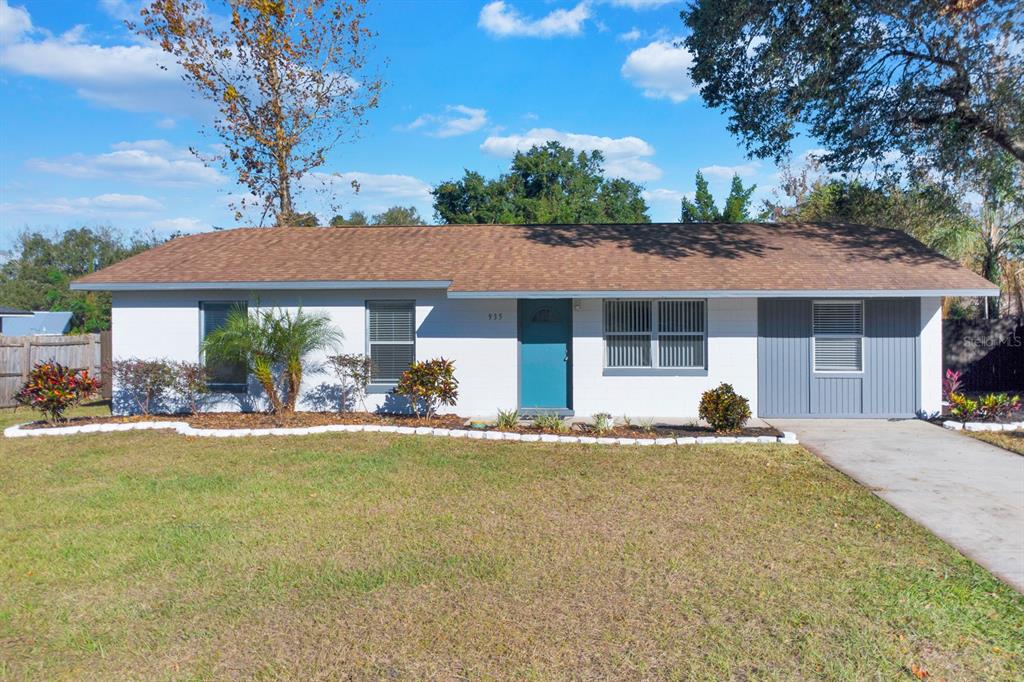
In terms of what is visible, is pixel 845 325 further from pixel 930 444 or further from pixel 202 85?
pixel 202 85

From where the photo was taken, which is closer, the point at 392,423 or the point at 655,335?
the point at 392,423

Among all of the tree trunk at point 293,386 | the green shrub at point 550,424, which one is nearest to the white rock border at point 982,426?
the green shrub at point 550,424

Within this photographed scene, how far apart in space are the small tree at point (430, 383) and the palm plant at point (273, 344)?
176cm

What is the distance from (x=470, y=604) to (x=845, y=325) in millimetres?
10458

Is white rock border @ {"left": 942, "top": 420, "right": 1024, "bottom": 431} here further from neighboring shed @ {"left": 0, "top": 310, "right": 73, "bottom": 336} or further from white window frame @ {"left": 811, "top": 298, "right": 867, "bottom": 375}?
neighboring shed @ {"left": 0, "top": 310, "right": 73, "bottom": 336}

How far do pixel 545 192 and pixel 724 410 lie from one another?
2820 cm

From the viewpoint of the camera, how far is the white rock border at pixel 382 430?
10.9 m

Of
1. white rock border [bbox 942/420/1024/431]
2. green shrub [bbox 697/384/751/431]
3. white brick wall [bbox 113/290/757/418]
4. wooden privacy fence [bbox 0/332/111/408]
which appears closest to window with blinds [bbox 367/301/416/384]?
white brick wall [bbox 113/290/757/418]

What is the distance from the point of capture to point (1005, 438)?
11.1 m

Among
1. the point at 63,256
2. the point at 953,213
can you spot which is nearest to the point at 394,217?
the point at 63,256

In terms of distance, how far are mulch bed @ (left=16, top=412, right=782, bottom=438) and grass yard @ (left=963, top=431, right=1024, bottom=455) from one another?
299cm

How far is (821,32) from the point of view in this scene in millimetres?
14664

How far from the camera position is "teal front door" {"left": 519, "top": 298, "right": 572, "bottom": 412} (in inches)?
531

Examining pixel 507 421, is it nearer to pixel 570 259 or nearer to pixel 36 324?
pixel 570 259
